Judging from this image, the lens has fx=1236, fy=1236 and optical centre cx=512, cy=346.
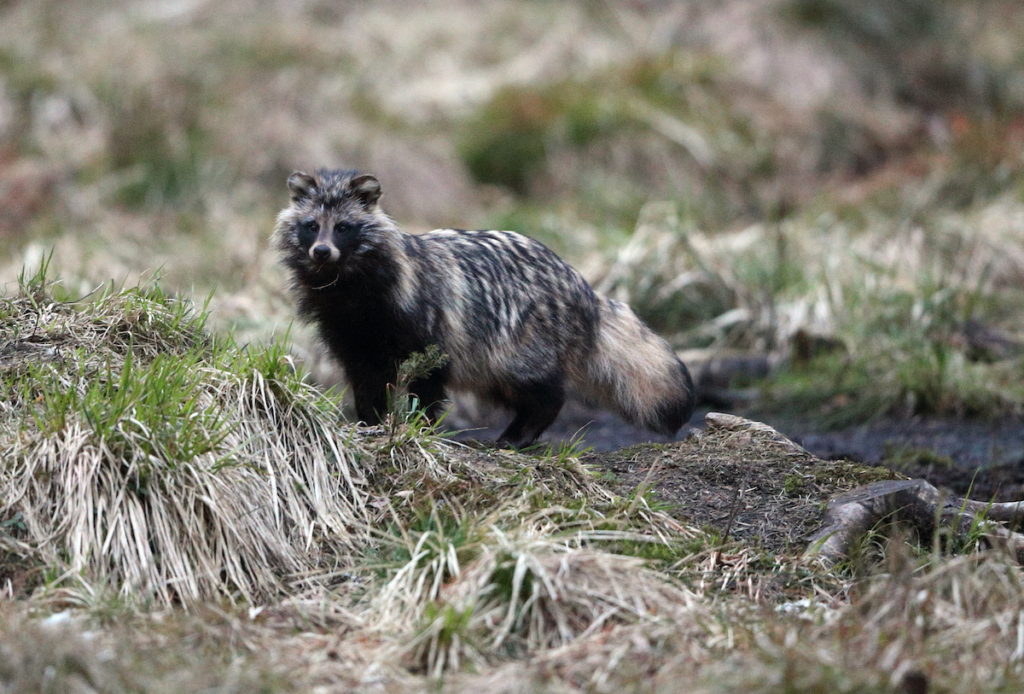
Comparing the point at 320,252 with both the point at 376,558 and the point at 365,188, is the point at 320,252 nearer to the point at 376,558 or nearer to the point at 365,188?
the point at 365,188

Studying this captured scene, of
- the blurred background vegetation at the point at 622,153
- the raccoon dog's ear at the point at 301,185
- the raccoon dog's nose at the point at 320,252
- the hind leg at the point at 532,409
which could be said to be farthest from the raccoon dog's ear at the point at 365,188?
the blurred background vegetation at the point at 622,153

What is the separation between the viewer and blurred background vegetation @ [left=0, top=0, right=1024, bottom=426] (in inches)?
374

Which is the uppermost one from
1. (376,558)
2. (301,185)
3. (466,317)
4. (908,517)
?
(301,185)

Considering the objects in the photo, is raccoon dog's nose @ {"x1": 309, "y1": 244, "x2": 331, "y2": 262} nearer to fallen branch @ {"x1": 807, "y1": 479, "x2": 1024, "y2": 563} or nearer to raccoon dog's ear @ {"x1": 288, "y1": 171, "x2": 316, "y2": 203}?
raccoon dog's ear @ {"x1": 288, "y1": 171, "x2": 316, "y2": 203}

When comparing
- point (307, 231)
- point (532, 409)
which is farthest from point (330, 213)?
point (532, 409)

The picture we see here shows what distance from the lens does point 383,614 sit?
4414mm

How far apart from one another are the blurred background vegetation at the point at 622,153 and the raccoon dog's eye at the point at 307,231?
7.82ft

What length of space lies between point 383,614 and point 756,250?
22.7ft

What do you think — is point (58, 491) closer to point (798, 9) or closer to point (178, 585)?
point (178, 585)

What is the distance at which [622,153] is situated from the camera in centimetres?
1358

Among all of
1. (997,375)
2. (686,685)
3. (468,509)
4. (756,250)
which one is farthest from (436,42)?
(686,685)

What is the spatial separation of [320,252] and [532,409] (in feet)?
4.59

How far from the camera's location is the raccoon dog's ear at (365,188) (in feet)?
19.6

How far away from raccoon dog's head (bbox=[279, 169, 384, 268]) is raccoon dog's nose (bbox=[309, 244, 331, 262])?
10 cm
